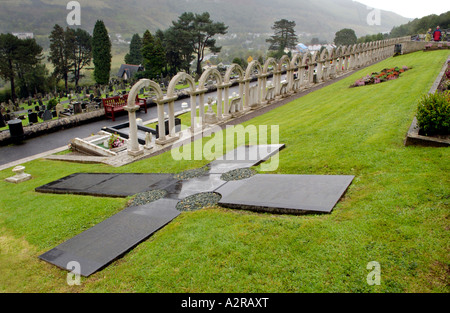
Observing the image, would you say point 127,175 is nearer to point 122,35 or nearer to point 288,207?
point 288,207

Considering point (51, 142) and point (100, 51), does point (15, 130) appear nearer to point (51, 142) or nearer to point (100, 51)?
point (51, 142)

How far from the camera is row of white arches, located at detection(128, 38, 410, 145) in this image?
16.6m

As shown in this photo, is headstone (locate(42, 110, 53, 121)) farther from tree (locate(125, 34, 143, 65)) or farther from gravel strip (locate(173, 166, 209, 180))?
tree (locate(125, 34, 143, 65))

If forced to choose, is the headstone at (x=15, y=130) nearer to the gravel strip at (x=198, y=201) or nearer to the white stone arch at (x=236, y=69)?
the white stone arch at (x=236, y=69)

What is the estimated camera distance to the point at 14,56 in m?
54.4

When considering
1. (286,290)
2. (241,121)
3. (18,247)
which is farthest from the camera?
(241,121)

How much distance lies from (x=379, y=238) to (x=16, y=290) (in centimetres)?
661

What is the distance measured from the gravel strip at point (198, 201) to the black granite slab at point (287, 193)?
0.23 meters

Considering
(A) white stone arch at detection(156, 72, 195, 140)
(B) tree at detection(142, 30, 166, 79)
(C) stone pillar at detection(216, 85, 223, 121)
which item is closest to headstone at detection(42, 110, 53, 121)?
(A) white stone arch at detection(156, 72, 195, 140)

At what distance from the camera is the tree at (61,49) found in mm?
63812

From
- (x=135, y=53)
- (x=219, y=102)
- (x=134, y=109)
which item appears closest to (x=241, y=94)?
(x=219, y=102)

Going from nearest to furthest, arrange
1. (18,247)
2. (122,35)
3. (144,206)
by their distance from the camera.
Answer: (18,247) → (144,206) → (122,35)

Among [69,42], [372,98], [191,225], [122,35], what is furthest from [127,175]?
[122,35]
